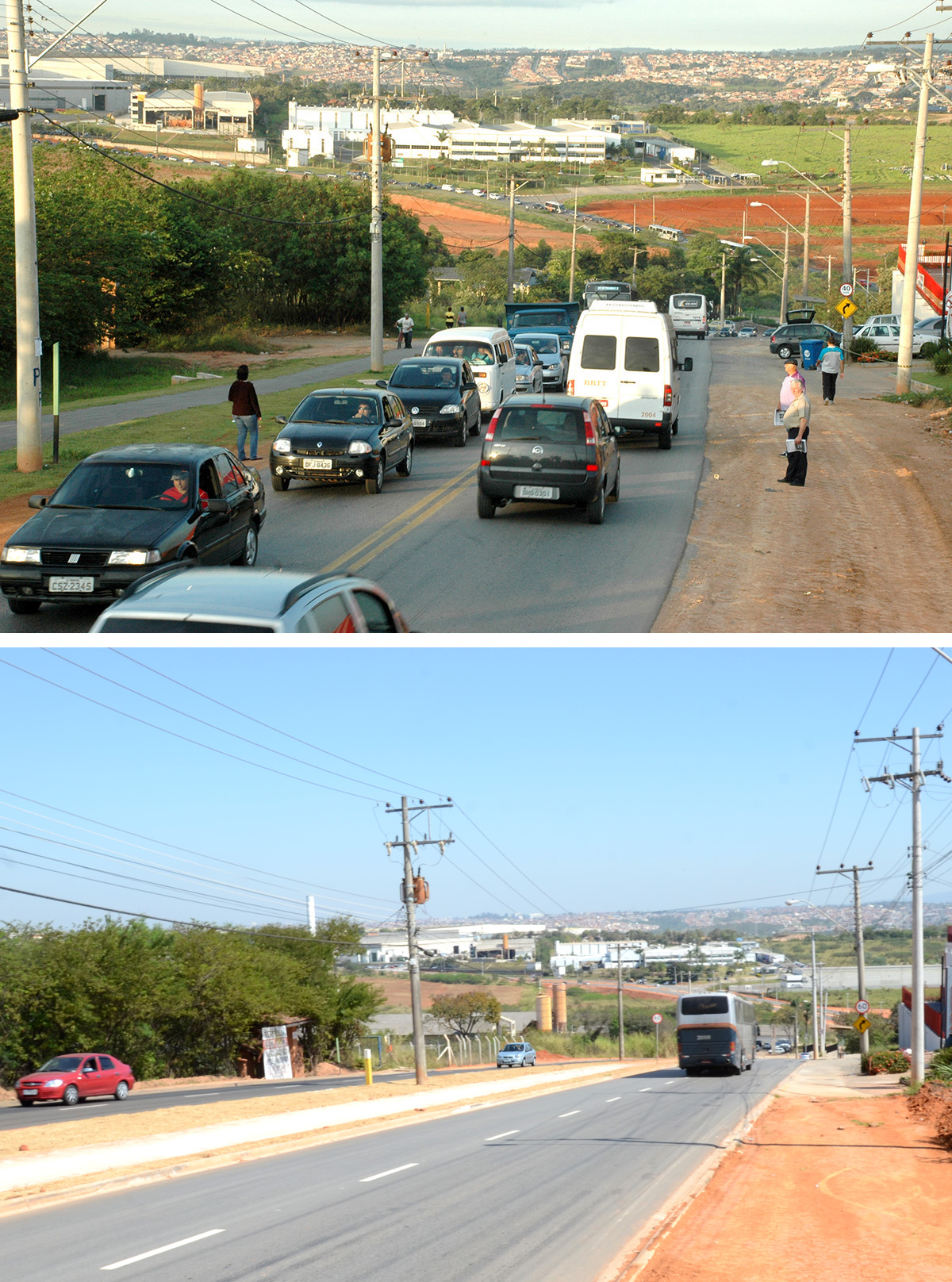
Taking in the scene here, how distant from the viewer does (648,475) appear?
80.1 feet

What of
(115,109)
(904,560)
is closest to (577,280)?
(115,109)

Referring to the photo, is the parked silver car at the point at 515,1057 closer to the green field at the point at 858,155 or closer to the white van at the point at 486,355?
the white van at the point at 486,355


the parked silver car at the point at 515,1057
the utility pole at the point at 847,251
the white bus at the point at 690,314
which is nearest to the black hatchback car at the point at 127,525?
the utility pole at the point at 847,251

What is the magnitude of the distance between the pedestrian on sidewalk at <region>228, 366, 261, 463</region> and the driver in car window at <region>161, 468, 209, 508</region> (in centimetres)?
690

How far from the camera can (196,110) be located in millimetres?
136125

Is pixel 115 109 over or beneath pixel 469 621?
over

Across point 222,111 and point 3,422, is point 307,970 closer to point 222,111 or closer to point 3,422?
point 3,422

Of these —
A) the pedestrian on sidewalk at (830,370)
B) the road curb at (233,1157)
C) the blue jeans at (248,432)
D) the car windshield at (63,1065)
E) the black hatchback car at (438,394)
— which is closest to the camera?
the road curb at (233,1157)

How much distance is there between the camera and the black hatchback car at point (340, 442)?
22141 millimetres

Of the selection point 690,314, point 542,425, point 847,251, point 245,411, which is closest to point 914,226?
point 847,251

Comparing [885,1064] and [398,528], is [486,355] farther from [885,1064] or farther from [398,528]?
[885,1064]

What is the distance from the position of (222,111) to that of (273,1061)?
145 m

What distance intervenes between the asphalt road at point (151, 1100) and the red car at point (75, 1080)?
21cm

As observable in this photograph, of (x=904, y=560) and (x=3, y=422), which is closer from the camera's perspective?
(x=904, y=560)
